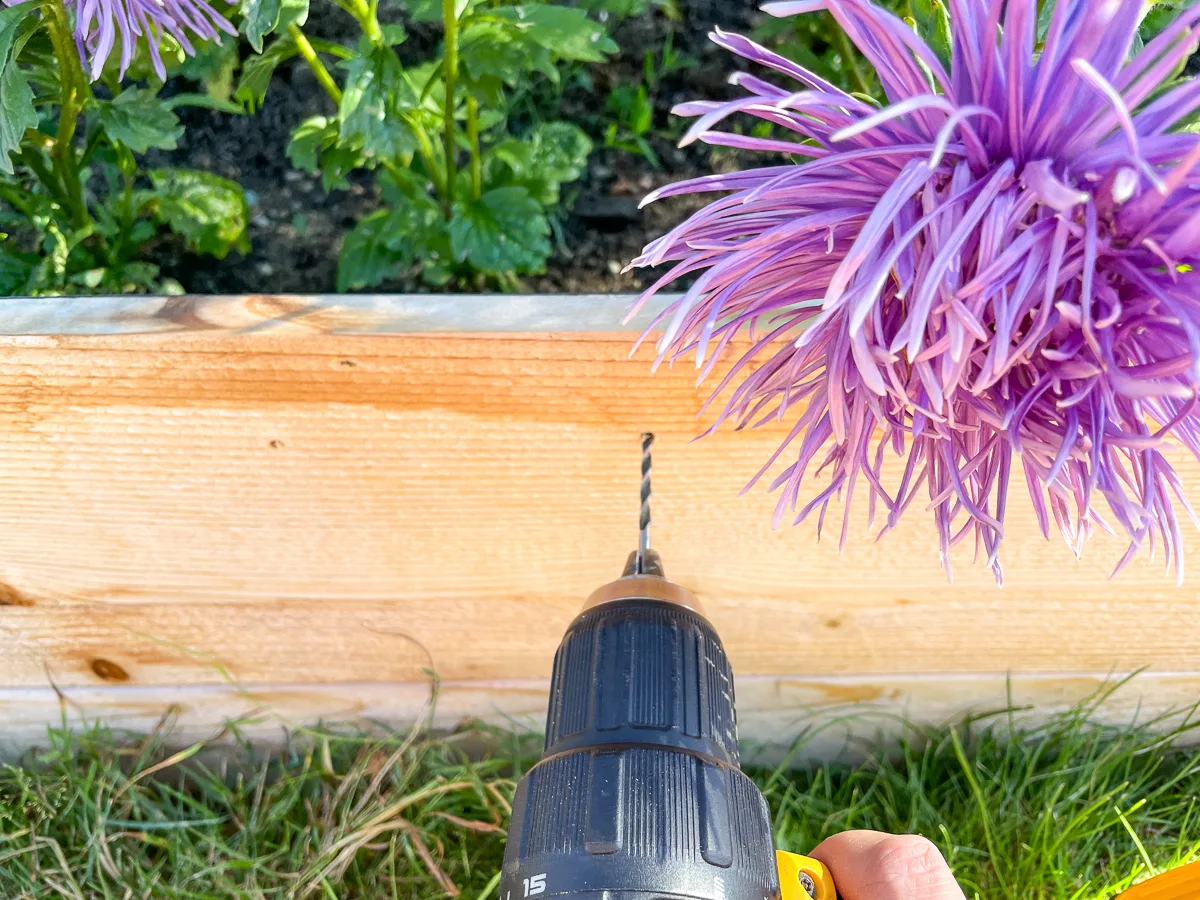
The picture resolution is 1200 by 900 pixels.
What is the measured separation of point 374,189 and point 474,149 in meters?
0.18

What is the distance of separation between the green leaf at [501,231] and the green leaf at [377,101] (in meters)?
0.09

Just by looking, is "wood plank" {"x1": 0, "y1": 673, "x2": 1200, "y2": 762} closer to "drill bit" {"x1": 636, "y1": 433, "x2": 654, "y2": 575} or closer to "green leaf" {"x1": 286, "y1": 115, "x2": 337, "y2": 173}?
"drill bit" {"x1": 636, "y1": 433, "x2": 654, "y2": 575}

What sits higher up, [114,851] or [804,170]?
[804,170]

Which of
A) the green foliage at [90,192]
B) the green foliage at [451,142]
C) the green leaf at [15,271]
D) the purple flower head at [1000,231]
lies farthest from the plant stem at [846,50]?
the green leaf at [15,271]

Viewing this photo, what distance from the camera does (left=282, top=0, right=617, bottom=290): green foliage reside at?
0.44m

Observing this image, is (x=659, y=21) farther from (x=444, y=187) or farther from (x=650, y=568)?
(x=650, y=568)

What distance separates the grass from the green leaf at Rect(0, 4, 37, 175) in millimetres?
409

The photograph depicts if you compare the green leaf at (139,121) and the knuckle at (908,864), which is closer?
the knuckle at (908,864)

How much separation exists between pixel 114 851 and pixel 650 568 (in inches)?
17.9

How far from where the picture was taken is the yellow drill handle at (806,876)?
37 centimetres

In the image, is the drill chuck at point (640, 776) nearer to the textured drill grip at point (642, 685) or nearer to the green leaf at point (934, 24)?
the textured drill grip at point (642, 685)

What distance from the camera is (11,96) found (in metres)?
0.40

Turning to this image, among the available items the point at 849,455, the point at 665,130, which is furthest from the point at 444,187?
the point at 849,455

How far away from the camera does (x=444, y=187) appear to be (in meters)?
0.55
